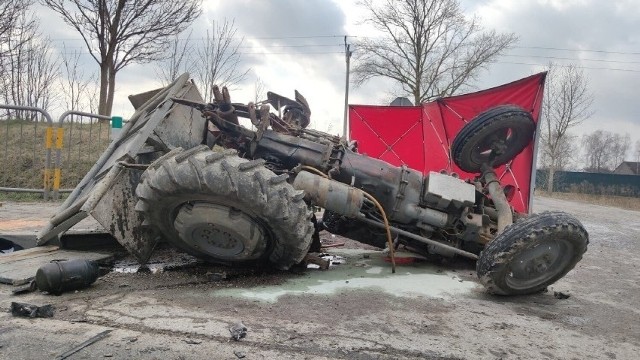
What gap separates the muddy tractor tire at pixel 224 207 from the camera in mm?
3406

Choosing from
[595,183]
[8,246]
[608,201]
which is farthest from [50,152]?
[595,183]

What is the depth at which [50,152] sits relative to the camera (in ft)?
31.0

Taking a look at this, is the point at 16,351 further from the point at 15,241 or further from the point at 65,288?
the point at 15,241

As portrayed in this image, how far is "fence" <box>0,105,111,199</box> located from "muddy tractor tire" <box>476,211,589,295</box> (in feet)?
27.9

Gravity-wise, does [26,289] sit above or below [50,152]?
below

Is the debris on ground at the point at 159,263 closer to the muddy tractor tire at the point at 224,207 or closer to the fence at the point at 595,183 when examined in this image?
the muddy tractor tire at the point at 224,207

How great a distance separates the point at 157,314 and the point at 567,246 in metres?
3.13

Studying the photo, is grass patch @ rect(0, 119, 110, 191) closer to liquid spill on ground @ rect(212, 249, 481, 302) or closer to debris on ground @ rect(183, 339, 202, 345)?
liquid spill on ground @ rect(212, 249, 481, 302)

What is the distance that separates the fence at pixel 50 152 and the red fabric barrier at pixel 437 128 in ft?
19.9

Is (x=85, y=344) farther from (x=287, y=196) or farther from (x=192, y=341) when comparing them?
(x=287, y=196)

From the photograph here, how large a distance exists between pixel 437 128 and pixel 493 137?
5.72 metres

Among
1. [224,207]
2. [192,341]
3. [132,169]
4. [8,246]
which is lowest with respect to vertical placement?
[8,246]

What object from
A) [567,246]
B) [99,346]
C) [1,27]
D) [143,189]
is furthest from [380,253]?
[1,27]

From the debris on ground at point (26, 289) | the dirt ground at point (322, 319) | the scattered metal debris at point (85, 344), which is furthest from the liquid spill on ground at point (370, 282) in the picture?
the debris on ground at point (26, 289)
